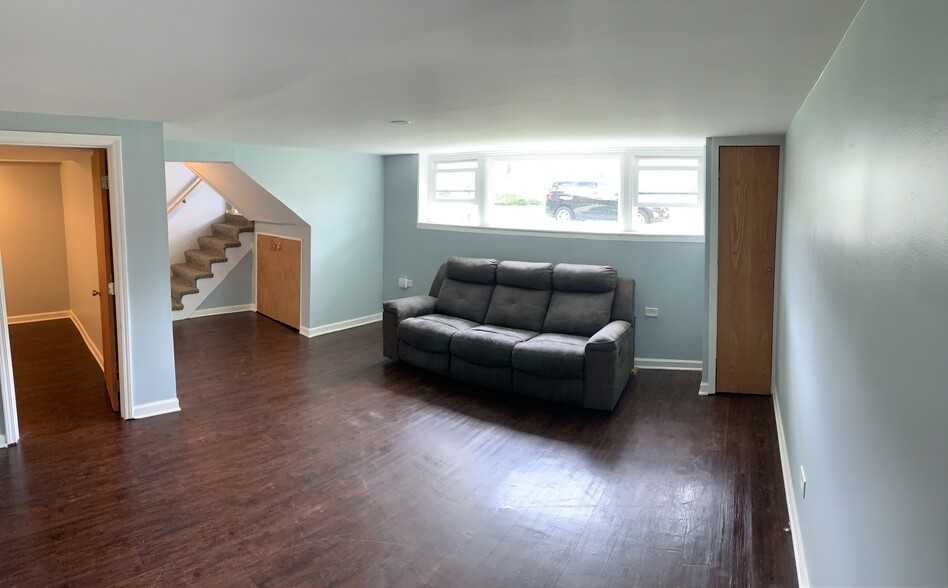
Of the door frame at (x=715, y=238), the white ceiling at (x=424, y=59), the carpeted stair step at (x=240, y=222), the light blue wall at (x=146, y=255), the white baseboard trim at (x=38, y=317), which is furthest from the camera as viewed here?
the carpeted stair step at (x=240, y=222)

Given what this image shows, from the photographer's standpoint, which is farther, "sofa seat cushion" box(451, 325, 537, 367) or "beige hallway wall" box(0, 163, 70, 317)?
"beige hallway wall" box(0, 163, 70, 317)

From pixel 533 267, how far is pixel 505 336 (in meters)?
0.91

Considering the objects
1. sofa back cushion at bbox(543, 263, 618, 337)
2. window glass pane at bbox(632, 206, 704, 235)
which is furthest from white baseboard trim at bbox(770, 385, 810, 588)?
window glass pane at bbox(632, 206, 704, 235)

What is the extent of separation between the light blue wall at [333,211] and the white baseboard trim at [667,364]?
3.35 m

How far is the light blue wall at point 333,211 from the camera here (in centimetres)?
596

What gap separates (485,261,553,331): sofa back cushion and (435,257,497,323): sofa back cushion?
97mm

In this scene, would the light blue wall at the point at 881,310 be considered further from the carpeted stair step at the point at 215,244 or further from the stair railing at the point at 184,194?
the stair railing at the point at 184,194

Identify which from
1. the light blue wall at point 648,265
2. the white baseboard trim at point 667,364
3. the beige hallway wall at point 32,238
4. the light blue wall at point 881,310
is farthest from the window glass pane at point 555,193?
the beige hallway wall at point 32,238

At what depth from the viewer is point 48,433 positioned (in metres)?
3.84

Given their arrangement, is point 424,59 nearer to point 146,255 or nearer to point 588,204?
point 146,255

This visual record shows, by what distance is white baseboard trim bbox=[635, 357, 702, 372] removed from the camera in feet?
17.7

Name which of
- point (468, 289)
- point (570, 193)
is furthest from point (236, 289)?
point (570, 193)

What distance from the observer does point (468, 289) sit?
18.8 ft

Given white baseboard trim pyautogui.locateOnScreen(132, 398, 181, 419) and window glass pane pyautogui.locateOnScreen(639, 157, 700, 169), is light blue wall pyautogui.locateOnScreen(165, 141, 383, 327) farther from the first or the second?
window glass pane pyautogui.locateOnScreen(639, 157, 700, 169)
